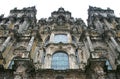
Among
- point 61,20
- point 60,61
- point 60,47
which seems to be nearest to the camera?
point 60,61

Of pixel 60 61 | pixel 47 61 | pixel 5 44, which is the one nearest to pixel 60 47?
pixel 60 61

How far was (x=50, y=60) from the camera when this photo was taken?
21.6 m

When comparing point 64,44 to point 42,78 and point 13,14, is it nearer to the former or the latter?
point 42,78

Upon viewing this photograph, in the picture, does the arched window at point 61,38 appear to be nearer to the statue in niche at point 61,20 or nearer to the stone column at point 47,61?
the statue in niche at point 61,20

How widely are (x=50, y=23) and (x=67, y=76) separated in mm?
12946

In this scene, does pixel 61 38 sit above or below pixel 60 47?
above

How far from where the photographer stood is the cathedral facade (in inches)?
715

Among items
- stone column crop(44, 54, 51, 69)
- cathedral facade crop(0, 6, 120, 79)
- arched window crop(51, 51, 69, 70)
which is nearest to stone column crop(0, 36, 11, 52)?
cathedral facade crop(0, 6, 120, 79)

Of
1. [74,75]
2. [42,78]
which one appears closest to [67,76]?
[74,75]

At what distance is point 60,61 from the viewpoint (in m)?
21.7

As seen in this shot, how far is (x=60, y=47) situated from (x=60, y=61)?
2.34 metres

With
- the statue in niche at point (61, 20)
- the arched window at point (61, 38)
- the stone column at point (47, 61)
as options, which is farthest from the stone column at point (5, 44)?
the statue in niche at point (61, 20)

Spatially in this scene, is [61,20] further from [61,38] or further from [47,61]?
[47,61]

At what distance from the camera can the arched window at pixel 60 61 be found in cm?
2088
